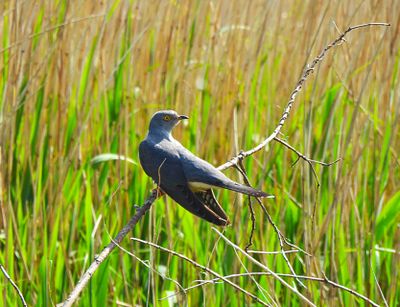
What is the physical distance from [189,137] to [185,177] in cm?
83

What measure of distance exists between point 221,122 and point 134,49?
464 millimetres

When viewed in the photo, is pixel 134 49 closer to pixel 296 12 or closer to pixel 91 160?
pixel 91 160

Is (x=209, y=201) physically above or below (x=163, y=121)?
below

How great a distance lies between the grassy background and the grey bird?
15 centimetres

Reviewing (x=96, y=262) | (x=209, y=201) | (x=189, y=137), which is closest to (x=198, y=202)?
(x=209, y=201)

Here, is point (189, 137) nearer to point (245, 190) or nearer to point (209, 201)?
point (209, 201)

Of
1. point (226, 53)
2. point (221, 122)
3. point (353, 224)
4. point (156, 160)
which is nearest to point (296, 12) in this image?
point (226, 53)

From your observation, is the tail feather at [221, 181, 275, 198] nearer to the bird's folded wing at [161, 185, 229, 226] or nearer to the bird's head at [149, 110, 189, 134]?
the bird's folded wing at [161, 185, 229, 226]

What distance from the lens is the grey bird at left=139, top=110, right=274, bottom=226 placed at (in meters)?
2.01

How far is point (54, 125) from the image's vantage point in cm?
293

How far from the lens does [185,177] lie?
2229mm

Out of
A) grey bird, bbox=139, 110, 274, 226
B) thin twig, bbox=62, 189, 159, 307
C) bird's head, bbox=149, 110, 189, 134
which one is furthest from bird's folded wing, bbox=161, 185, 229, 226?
bird's head, bbox=149, 110, 189, 134

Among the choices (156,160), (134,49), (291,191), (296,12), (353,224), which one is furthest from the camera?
(296,12)

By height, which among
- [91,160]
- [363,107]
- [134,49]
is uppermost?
[134,49]
